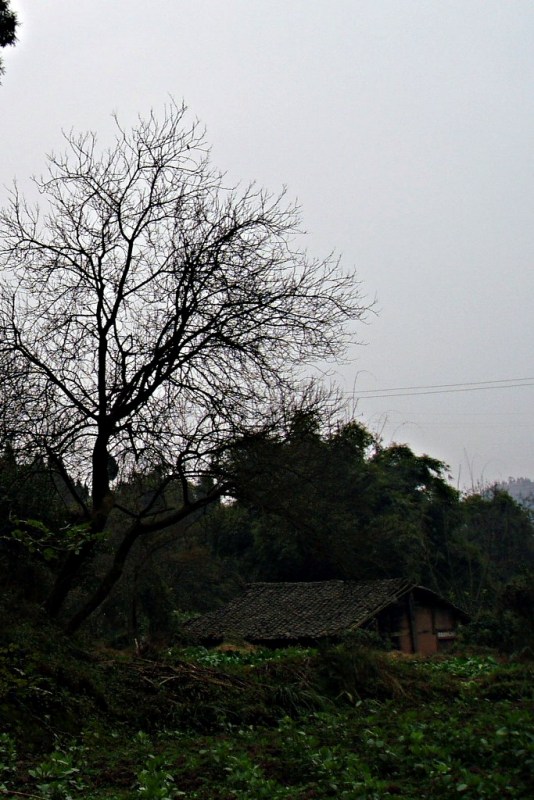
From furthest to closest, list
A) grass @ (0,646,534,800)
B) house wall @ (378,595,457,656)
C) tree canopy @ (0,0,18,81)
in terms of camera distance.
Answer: house wall @ (378,595,457,656) < tree canopy @ (0,0,18,81) < grass @ (0,646,534,800)

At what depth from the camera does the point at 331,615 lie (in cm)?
3456

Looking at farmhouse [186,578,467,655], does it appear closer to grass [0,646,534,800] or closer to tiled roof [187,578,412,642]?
tiled roof [187,578,412,642]

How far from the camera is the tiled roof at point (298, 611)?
111 feet

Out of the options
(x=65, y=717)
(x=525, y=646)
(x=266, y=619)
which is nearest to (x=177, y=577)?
(x=266, y=619)

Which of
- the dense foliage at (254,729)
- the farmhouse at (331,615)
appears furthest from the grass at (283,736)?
the farmhouse at (331,615)

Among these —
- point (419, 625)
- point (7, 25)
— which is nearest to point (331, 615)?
point (419, 625)

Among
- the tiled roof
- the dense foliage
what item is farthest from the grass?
the tiled roof

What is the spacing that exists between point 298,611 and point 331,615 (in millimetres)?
1765

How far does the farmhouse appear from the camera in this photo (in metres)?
34.0

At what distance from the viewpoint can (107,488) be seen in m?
14.0

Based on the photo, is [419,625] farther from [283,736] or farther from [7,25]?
[7,25]

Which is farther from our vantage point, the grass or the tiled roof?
the tiled roof

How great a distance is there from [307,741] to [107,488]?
6.18m

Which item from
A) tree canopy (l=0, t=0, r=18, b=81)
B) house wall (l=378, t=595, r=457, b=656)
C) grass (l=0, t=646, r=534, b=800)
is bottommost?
grass (l=0, t=646, r=534, b=800)
